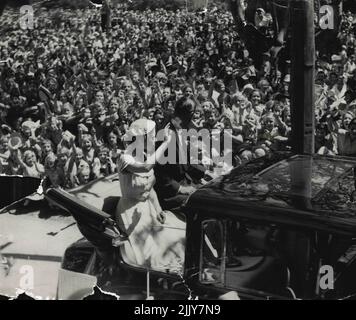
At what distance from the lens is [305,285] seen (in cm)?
405

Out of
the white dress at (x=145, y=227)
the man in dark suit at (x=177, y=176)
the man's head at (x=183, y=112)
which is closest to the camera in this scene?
the white dress at (x=145, y=227)

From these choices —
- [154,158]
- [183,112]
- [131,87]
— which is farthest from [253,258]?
[131,87]

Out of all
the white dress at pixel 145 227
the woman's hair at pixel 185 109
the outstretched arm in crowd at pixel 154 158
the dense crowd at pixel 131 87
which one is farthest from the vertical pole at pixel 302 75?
the white dress at pixel 145 227

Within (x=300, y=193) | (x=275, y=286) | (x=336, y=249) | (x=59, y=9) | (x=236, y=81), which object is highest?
(x=59, y=9)

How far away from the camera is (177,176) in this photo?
4.66m

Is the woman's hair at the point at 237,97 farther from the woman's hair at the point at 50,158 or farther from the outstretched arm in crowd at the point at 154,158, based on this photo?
the woman's hair at the point at 50,158

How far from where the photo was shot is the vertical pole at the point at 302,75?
460 centimetres

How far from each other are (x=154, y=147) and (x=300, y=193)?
1.12m

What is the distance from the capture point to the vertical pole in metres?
4.60

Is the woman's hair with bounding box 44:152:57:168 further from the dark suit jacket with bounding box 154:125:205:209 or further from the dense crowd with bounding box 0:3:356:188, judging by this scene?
the dark suit jacket with bounding box 154:125:205:209

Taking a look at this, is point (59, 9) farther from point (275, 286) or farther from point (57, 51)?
point (275, 286)

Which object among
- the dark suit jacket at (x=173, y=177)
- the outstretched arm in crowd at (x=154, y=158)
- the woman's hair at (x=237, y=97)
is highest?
the woman's hair at (x=237, y=97)

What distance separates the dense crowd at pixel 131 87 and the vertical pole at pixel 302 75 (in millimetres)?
57
